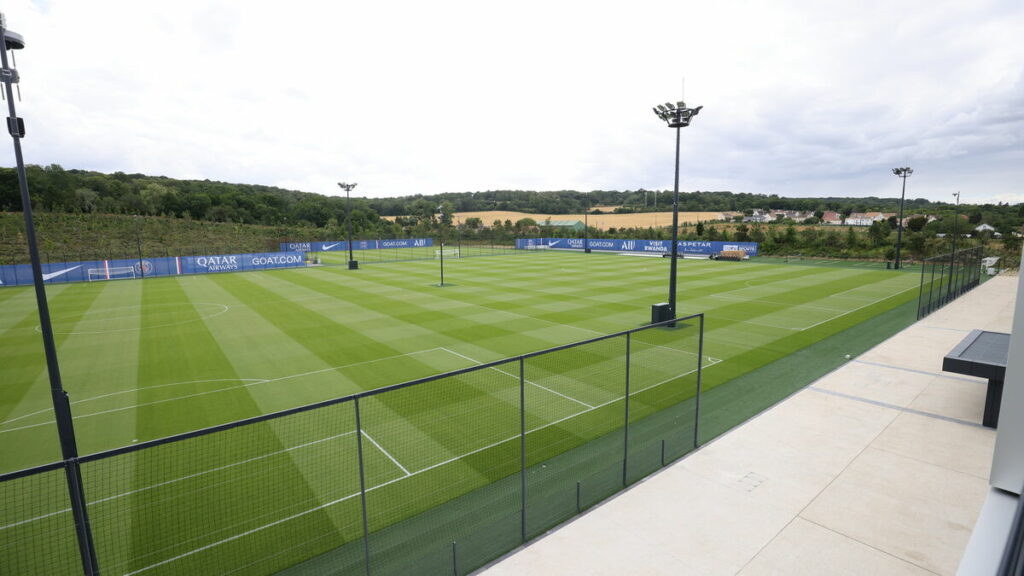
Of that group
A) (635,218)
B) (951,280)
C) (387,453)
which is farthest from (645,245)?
(387,453)

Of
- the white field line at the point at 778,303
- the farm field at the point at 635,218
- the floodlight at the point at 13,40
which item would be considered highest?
the floodlight at the point at 13,40

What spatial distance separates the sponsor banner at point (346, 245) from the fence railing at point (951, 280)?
69.0m

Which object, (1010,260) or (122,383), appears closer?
(122,383)

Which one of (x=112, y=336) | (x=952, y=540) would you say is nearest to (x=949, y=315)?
(x=952, y=540)

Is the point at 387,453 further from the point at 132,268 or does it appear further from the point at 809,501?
the point at 132,268

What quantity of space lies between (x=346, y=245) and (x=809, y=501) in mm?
80412

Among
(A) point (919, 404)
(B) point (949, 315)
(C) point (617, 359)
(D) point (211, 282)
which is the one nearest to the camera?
(A) point (919, 404)

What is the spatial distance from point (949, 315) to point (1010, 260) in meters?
34.2

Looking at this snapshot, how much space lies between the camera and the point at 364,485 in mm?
7707

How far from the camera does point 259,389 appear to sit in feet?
50.9

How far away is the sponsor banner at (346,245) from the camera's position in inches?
2906

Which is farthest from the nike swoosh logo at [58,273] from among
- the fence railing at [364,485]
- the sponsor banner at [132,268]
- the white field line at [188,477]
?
the white field line at [188,477]

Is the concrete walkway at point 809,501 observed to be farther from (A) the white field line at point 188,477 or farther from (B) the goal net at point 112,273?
(B) the goal net at point 112,273

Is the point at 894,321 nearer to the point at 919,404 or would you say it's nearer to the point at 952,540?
the point at 919,404
